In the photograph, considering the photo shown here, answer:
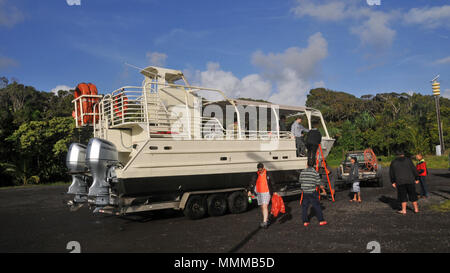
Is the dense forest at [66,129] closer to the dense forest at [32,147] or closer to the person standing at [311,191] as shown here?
the dense forest at [32,147]

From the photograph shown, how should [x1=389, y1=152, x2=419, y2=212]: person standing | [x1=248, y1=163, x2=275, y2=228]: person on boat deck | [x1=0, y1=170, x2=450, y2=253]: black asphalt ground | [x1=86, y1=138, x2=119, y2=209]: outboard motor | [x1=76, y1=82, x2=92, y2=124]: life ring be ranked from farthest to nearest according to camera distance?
[x1=76, y1=82, x2=92, y2=124]: life ring
[x1=389, y1=152, x2=419, y2=212]: person standing
[x1=86, y1=138, x2=119, y2=209]: outboard motor
[x1=248, y1=163, x2=275, y2=228]: person on boat deck
[x1=0, y1=170, x2=450, y2=253]: black asphalt ground

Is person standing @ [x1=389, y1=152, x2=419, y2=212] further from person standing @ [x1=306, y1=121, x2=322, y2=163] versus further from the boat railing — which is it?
the boat railing

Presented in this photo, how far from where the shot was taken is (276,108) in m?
11.2

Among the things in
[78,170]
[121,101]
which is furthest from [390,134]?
[78,170]

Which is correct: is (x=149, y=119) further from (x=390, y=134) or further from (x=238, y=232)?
(x=390, y=134)

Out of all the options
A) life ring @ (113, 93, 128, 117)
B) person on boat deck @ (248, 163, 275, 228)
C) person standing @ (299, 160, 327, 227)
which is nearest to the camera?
person standing @ (299, 160, 327, 227)

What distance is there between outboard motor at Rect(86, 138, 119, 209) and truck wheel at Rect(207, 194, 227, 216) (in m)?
2.72

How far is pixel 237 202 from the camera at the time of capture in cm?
986

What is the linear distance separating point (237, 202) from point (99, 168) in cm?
399

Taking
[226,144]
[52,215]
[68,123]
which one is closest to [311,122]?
[226,144]

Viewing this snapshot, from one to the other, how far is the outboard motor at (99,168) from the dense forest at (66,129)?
243cm

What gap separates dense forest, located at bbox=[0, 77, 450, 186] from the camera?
23.2 meters

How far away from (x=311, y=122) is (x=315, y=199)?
5756 mm

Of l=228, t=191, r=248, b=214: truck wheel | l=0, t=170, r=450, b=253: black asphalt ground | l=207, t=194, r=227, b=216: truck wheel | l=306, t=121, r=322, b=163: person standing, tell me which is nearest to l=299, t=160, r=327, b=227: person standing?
l=0, t=170, r=450, b=253: black asphalt ground
